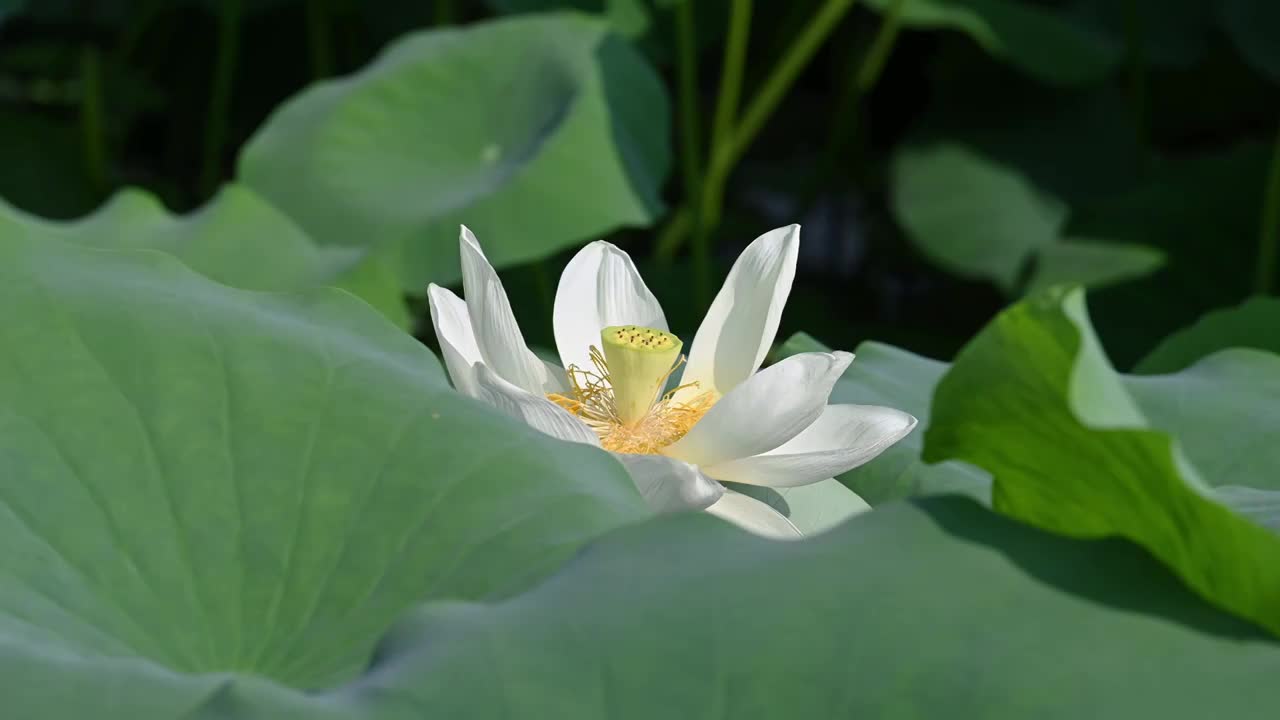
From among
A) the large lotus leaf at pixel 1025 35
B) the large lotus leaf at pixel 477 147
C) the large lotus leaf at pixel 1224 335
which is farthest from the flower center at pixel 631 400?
the large lotus leaf at pixel 1025 35

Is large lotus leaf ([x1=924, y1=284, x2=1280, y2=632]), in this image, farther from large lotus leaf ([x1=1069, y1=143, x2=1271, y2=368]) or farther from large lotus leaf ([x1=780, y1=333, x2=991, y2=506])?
large lotus leaf ([x1=1069, y1=143, x2=1271, y2=368])

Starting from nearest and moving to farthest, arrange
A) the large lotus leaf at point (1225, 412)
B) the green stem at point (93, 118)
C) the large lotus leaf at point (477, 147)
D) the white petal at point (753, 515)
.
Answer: the white petal at point (753, 515)
the large lotus leaf at point (1225, 412)
the large lotus leaf at point (477, 147)
the green stem at point (93, 118)

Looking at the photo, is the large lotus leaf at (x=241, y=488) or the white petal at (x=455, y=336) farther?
the white petal at (x=455, y=336)

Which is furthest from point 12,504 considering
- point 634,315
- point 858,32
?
point 858,32

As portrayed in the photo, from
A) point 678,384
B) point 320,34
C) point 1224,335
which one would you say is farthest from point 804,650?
point 320,34

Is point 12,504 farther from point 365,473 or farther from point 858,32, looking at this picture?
point 858,32

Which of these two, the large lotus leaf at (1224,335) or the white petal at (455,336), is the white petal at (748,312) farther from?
the large lotus leaf at (1224,335)

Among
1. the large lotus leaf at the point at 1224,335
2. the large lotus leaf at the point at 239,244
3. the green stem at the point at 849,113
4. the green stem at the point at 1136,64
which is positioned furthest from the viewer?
the green stem at the point at 1136,64

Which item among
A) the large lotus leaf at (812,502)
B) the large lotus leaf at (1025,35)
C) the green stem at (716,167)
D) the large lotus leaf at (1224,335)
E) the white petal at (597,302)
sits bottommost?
the green stem at (716,167)
